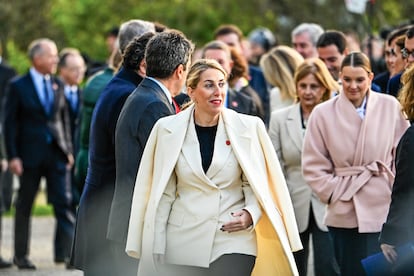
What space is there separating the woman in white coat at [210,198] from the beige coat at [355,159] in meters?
1.67

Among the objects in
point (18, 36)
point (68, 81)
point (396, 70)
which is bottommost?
point (18, 36)

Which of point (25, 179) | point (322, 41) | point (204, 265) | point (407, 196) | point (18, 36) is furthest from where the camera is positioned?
point (18, 36)

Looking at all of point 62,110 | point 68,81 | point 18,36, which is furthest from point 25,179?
point 18,36

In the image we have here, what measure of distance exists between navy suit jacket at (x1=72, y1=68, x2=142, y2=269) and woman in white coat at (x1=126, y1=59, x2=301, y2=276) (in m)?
1.08

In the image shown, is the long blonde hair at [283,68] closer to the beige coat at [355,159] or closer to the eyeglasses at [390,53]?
the eyeglasses at [390,53]

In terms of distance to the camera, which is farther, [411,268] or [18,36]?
[18,36]

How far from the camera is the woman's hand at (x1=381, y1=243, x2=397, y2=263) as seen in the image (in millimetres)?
7406

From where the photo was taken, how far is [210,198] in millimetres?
7840

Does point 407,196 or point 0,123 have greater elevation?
point 407,196

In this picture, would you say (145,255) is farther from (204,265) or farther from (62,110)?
(62,110)

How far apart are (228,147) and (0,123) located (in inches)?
336

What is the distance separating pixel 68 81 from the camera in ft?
52.9

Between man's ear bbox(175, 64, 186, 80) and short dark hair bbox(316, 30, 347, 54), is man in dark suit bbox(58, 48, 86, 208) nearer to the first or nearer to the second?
short dark hair bbox(316, 30, 347, 54)

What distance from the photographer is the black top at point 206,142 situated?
789cm
